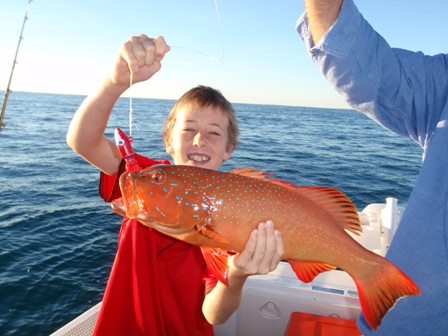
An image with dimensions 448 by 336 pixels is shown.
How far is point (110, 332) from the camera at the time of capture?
2.58 metres

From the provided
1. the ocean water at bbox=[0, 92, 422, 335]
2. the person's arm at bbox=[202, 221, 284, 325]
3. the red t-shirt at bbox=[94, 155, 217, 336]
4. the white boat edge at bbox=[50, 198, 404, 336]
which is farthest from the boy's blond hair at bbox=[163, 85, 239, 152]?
the ocean water at bbox=[0, 92, 422, 335]

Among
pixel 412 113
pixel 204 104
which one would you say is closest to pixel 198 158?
pixel 204 104

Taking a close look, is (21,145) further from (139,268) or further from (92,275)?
(139,268)

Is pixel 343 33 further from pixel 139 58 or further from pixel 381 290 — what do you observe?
pixel 381 290

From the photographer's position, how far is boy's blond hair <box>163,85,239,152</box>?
3.02m

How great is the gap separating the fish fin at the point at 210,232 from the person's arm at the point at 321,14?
1201 mm

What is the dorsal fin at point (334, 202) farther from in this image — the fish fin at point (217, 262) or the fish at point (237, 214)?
the fish fin at point (217, 262)

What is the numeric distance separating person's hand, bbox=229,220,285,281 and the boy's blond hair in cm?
128

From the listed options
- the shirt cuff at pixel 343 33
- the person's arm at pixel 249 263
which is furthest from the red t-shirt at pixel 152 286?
the shirt cuff at pixel 343 33

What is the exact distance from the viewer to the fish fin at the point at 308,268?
221 centimetres

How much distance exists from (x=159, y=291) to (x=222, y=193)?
1.08 m

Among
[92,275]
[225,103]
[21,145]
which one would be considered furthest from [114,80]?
[21,145]

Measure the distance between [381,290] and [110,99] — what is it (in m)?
1.97

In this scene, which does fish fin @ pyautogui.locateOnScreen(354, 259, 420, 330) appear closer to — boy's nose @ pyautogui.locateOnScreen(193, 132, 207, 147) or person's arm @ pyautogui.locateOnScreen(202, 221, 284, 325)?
person's arm @ pyautogui.locateOnScreen(202, 221, 284, 325)
